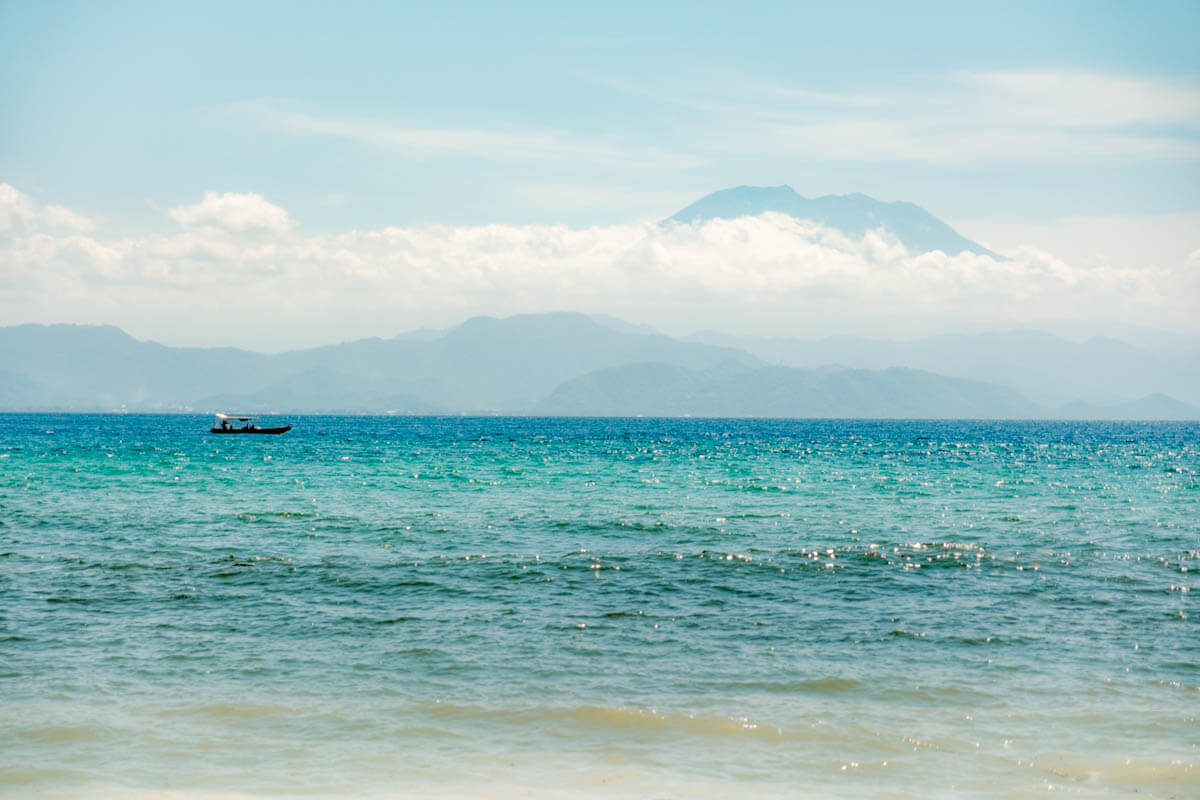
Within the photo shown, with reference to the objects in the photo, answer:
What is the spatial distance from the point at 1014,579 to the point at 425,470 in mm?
53686

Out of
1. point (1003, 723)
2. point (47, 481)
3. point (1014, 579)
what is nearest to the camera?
point (1003, 723)

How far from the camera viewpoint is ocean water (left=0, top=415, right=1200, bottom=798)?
13.9m

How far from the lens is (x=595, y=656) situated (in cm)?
1948

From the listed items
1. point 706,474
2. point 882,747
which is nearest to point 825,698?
point 882,747

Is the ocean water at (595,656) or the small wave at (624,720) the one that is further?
the small wave at (624,720)

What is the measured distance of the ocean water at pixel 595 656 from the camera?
1392cm

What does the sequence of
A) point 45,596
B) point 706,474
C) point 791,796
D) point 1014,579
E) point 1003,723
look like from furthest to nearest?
point 706,474 → point 1014,579 → point 45,596 → point 1003,723 → point 791,796

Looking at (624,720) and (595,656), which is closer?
(624,720)

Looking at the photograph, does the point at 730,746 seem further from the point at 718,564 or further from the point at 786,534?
the point at 786,534

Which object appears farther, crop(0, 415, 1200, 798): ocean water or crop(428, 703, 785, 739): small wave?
crop(428, 703, 785, 739): small wave

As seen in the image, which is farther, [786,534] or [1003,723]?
[786,534]

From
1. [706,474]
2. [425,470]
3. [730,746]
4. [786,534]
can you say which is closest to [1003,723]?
[730,746]

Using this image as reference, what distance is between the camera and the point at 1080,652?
19.8 metres

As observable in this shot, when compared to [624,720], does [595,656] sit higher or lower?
higher
